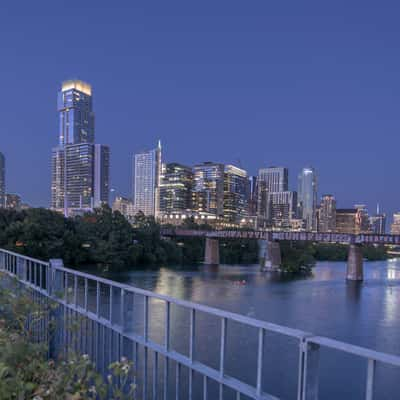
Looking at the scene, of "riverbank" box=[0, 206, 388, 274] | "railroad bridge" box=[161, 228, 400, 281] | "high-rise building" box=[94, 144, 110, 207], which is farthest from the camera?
"high-rise building" box=[94, 144, 110, 207]

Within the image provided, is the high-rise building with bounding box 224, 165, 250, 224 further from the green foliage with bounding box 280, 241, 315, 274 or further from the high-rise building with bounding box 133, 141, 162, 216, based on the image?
the green foliage with bounding box 280, 241, 315, 274

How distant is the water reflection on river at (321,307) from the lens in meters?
12.9

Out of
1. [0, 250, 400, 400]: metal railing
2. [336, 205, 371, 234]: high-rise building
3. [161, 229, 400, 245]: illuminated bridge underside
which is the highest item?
[0, 250, 400, 400]: metal railing

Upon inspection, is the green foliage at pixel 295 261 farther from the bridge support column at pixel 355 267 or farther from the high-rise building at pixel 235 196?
the high-rise building at pixel 235 196

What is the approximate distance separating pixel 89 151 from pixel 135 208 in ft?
105

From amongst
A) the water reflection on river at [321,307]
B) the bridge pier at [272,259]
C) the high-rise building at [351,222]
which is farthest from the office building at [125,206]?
the water reflection on river at [321,307]

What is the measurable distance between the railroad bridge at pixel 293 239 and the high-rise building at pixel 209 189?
10267 cm

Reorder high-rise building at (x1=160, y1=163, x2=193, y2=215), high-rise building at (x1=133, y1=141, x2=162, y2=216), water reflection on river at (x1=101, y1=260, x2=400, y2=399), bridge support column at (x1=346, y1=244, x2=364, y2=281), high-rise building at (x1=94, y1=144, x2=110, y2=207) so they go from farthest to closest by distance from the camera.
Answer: high-rise building at (x1=133, y1=141, x2=162, y2=216) → high-rise building at (x1=94, y1=144, x2=110, y2=207) → high-rise building at (x1=160, y1=163, x2=193, y2=215) → bridge support column at (x1=346, y1=244, x2=364, y2=281) → water reflection on river at (x1=101, y1=260, x2=400, y2=399)

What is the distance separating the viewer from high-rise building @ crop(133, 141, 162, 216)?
7097 inches

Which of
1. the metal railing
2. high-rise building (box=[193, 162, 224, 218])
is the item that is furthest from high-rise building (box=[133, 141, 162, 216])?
the metal railing

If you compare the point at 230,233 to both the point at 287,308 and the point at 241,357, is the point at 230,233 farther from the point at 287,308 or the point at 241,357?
the point at 241,357

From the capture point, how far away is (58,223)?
4475 cm

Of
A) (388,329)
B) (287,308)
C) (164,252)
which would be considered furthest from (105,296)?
(164,252)

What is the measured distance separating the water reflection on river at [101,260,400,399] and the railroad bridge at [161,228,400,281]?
1990 millimetres
